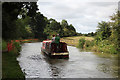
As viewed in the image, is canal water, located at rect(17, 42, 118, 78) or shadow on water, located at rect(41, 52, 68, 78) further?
shadow on water, located at rect(41, 52, 68, 78)

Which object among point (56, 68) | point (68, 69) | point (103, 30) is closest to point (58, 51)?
point (56, 68)

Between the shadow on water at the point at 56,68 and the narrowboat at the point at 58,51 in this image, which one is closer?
the shadow on water at the point at 56,68

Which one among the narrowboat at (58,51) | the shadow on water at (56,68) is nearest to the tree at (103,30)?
the narrowboat at (58,51)

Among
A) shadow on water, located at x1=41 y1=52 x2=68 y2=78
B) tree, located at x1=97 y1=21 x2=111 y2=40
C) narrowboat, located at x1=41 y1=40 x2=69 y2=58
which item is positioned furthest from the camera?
tree, located at x1=97 y1=21 x2=111 y2=40

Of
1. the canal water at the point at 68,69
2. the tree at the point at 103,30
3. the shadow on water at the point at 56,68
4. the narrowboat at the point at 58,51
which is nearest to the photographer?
the canal water at the point at 68,69

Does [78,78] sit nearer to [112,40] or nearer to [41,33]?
[112,40]

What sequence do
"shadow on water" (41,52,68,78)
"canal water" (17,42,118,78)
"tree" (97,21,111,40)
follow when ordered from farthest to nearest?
"tree" (97,21,111,40) < "shadow on water" (41,52,68,78) < "canal water" (17,42,118,78)

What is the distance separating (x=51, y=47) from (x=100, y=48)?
Result: 38.8ft

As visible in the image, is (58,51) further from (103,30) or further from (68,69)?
(103,30)

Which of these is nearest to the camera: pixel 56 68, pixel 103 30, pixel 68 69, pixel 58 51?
pixel 68 69

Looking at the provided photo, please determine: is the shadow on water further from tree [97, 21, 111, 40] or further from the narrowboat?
tree [97, 21, 111, 40]

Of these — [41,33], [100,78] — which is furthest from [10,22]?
[41,33]

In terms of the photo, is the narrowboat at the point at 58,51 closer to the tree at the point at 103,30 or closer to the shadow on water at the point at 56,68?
the shadow on water at the point at 56,68

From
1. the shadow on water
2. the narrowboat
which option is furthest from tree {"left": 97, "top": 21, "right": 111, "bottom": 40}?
the shadow on water
